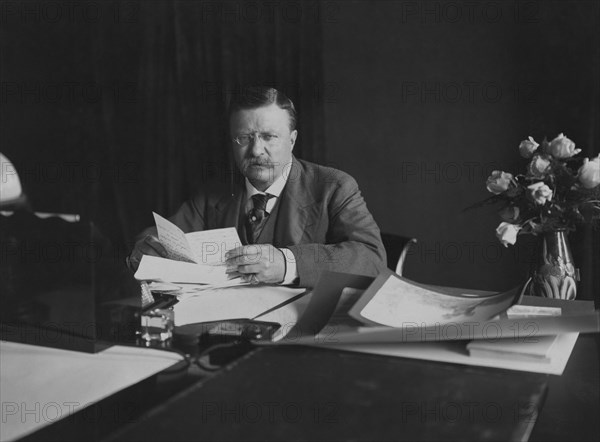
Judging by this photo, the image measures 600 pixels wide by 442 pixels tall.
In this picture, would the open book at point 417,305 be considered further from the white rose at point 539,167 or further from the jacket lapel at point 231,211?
the jacket lapel at point 231,211

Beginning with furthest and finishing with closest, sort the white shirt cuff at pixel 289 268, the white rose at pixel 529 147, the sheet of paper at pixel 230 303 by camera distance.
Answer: the white shirt cuff at pixel 289 268, the white rose at pixel 529 147, the sheet of paper at pixel 230 303

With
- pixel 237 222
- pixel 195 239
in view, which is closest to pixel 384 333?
pixel 195 239

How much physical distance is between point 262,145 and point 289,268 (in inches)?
22.1

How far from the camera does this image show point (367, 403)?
0.77 metres

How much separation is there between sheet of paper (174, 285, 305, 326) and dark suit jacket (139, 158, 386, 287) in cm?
32

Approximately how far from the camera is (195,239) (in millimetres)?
1579

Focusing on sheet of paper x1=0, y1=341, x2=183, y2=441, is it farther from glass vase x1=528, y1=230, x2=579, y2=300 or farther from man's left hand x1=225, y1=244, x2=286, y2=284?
glass vase x1=528, y1=230, x2=579, y2=300

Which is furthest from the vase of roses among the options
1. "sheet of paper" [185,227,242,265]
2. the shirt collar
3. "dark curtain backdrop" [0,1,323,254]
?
"dark curtain backdrop" [0,1,323,254]

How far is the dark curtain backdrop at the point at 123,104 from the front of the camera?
361cm

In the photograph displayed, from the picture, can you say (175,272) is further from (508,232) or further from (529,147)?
(529,147)

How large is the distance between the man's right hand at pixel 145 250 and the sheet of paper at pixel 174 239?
6.9 inches

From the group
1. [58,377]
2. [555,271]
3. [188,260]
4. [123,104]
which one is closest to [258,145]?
[188,260]

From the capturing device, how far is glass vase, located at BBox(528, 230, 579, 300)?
4.52ft

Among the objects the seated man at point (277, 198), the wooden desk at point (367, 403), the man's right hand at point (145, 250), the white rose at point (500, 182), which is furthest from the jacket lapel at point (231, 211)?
the wooden desk at point (367, 403)
